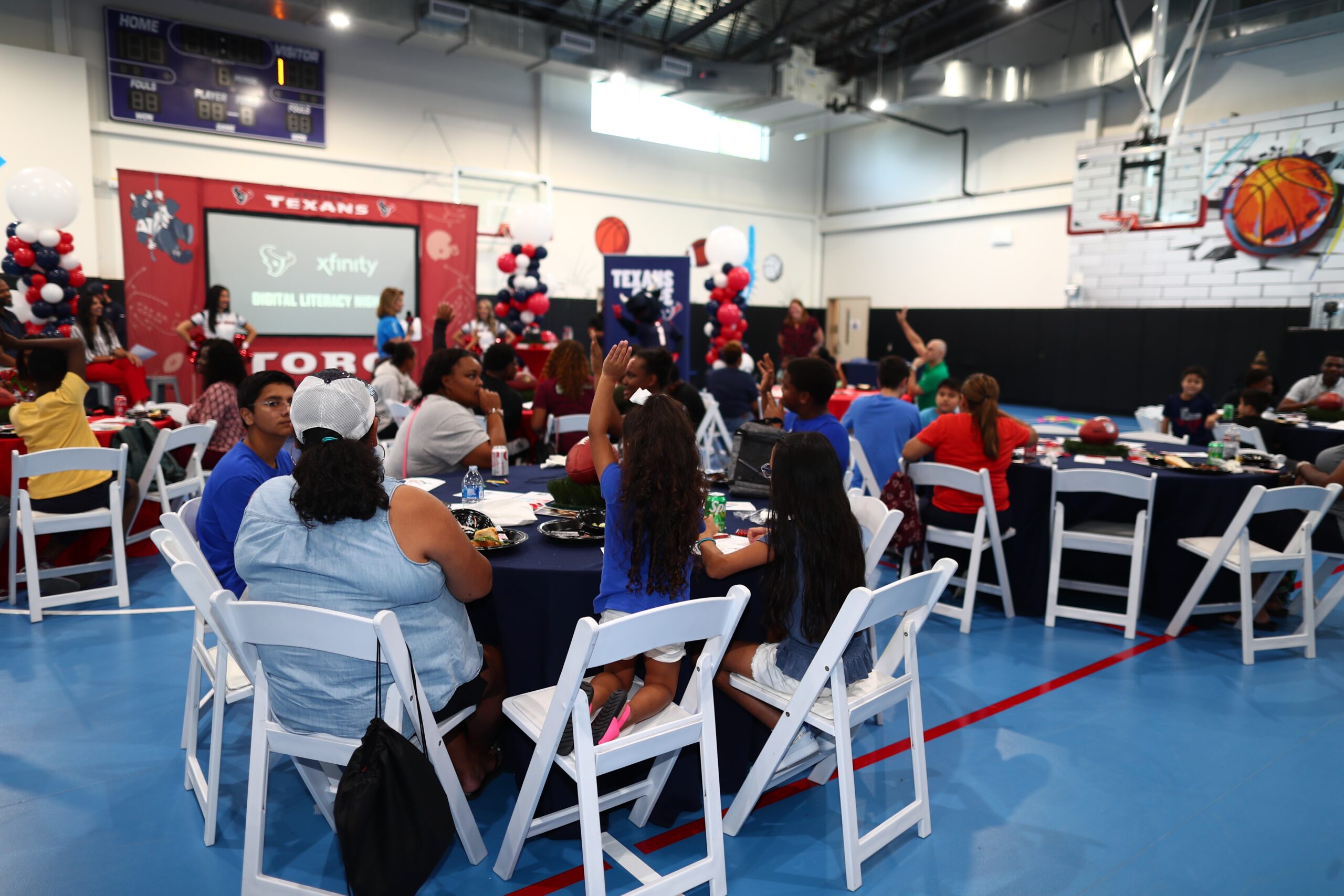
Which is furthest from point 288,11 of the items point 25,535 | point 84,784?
point 84,784

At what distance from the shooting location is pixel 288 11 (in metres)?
10.4

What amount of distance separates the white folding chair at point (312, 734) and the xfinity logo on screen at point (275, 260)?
1003 centimetres

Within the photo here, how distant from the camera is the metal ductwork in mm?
10469

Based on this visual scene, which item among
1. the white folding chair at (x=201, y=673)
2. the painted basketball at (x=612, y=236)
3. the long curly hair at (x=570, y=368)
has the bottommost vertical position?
the white folding chair at (x=201, y=673)

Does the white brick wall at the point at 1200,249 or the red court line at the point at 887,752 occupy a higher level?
the white brick wall at the point at 1200,249

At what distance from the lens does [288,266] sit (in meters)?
10.8

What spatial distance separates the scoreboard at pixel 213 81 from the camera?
32.4 ft

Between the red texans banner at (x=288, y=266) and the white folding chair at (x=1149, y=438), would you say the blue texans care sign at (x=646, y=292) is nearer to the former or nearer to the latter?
the red texans banner at (x=288, y=266)

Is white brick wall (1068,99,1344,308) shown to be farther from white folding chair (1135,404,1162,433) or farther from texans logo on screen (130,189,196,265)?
texans logo on screen (130,189,196,265)

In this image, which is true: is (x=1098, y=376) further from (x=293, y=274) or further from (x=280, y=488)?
(x=280, y=488)

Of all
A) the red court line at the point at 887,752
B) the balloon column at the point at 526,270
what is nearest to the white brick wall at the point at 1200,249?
the balloon column at the point at 526,270

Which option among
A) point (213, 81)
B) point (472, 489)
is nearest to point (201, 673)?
point (472, 489)

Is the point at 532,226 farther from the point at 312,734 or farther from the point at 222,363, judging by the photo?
the point at 312,734

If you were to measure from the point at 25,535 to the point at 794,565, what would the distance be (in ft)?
12.2
